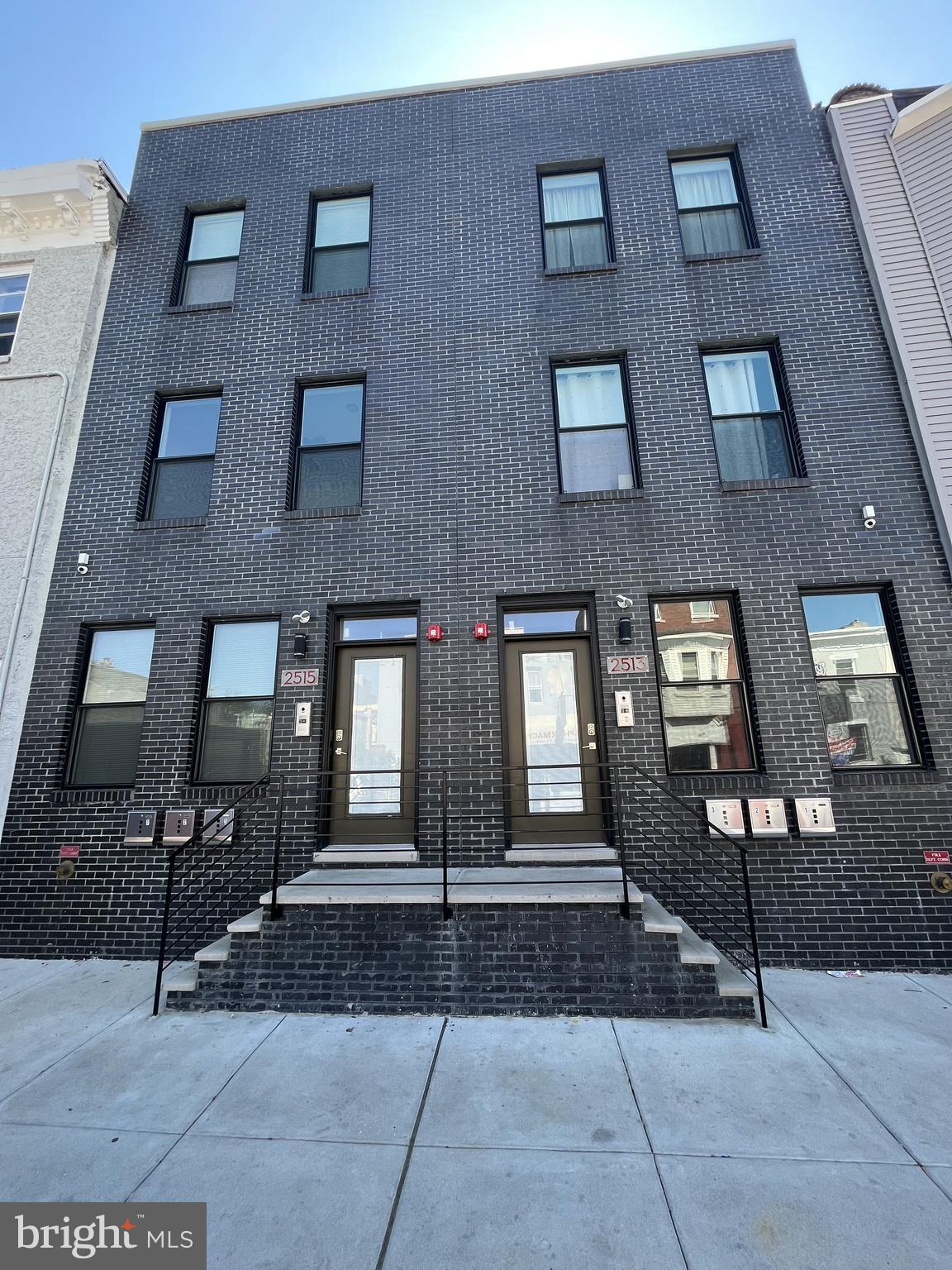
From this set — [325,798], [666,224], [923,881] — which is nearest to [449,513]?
[325,798]

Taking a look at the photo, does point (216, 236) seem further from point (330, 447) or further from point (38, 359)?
point (330, 447)

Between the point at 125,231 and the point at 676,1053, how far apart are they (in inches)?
434

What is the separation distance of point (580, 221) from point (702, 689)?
611 cm

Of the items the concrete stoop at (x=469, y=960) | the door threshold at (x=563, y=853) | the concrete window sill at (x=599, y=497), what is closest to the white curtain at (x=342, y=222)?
the concrete window sill at (x=599, y=497)

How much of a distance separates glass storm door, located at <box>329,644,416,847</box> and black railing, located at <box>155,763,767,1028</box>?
3cm

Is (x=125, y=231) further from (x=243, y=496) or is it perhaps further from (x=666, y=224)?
(x=666, y=224)

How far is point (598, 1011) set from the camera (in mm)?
4133

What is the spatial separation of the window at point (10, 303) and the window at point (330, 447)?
13.3 ft

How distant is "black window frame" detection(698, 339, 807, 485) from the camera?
6.41 metres

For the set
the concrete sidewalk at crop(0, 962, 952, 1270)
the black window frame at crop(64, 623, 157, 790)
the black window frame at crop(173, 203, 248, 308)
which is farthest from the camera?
the black window frame at crop(173, 203, 248, 308)

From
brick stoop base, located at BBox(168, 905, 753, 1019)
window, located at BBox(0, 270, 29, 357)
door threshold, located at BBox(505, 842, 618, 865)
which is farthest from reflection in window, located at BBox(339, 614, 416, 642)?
window, located at BBox(0, 270, 29, 357)

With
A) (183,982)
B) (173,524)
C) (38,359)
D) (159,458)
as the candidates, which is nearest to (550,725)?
(183,982)

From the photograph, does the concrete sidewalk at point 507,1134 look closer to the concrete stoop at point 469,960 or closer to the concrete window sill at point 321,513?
the concrete stoop at point 469,960

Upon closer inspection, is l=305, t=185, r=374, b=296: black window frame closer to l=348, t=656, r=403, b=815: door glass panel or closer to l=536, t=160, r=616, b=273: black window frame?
l=536, t=160, r=616, b=273: black window frame
